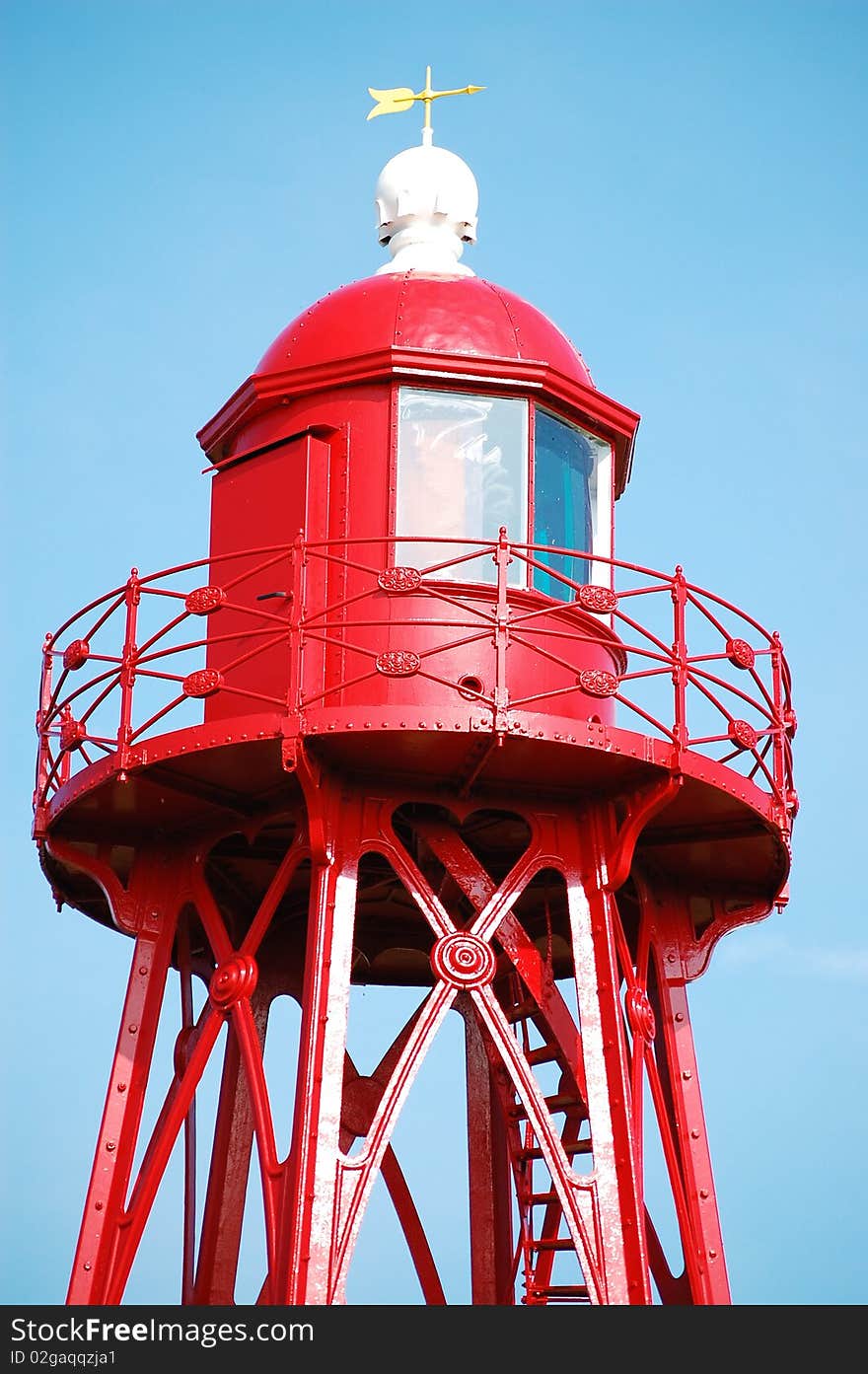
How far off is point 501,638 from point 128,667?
10.3 ft

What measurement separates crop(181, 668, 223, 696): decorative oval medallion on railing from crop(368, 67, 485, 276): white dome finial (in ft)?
18.6

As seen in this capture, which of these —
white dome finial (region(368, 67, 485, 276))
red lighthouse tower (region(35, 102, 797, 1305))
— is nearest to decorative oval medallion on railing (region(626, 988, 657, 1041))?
A: red lighthouse tower (region(35, 102, 797, 1305))

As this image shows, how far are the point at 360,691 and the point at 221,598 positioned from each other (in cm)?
139

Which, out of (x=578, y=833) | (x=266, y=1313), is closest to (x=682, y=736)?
(x=578, y=833)

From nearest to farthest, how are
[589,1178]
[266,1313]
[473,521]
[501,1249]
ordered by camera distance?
1. [266,1313]
2. [589,1178]
3. [473,521]
4. [501,1249]

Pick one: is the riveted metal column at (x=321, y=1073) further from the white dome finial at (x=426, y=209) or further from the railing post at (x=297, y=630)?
the white dome finial at (x=426, y=209)

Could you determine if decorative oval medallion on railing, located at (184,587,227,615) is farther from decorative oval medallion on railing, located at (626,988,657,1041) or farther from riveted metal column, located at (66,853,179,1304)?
decorative oval medallion on railing, located at (626,988,657,1041)

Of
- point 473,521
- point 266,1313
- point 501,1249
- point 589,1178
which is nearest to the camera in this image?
point 266,1313

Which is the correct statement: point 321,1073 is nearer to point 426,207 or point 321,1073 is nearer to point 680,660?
point 680,660

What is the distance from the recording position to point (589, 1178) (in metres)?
21.4

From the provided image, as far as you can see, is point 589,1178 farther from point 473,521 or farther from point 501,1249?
point 473,521

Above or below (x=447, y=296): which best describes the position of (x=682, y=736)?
below

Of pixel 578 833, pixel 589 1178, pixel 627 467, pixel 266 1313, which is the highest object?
pixel 627 467

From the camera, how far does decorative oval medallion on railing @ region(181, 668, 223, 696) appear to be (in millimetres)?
21125
